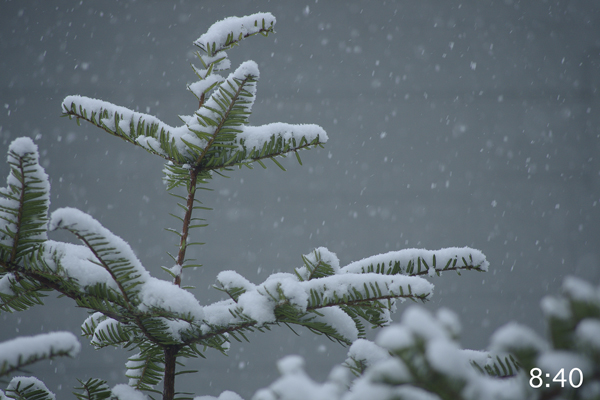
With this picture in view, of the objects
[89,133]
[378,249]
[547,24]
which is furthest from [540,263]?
[89,133]

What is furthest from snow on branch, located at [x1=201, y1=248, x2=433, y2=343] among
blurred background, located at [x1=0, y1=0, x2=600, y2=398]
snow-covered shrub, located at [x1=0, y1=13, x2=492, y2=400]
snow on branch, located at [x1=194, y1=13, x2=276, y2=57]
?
blurred background, located at [x1=0, y1=0, x2=600, y2=398]

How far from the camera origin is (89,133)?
255cm

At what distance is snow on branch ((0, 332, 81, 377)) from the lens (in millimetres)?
233

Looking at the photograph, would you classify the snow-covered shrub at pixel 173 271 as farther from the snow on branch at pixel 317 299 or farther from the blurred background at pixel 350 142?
the blurred background at pixel 350 142

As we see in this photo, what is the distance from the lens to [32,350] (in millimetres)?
236

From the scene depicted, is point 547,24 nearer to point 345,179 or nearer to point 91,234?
point 345,179

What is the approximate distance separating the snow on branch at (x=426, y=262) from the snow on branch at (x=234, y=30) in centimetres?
34

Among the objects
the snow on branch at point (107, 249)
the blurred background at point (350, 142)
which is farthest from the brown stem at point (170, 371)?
the blurred background at point (350, 142)

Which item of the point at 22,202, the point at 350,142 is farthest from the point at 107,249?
the point at 350,142

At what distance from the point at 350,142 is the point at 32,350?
102 inches

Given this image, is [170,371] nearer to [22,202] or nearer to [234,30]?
[22,202]

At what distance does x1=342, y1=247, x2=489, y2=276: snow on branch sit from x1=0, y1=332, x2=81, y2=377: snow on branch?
0.34 m

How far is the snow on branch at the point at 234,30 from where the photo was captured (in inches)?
19.1

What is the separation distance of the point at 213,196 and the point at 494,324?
216cm
